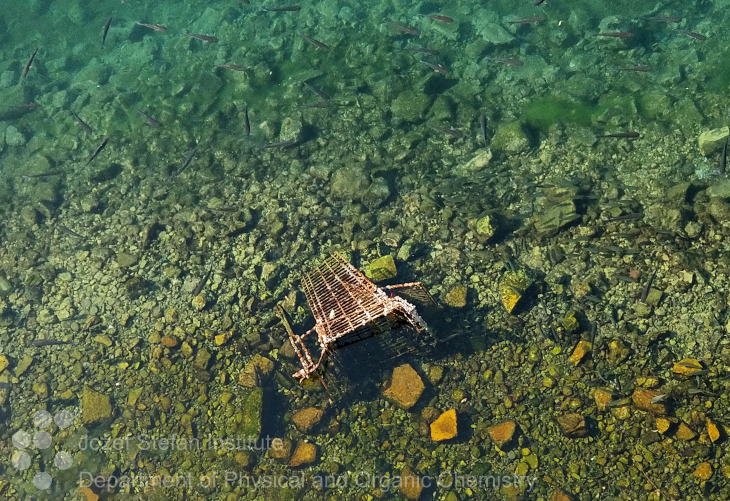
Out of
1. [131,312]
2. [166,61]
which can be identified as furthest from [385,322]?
[166,61]

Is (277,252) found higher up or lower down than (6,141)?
lower down

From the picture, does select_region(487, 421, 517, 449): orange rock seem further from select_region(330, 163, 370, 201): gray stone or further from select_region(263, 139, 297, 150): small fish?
select_region(263, 139, 297, 150): small fish

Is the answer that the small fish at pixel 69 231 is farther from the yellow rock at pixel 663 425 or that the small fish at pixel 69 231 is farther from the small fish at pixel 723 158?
the small fish at pixel 723 158

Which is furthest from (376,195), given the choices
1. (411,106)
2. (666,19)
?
(666,19)

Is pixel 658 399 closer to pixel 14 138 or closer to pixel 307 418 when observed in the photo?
pixel 307 418

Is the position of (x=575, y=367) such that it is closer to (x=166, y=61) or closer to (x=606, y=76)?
(x=606, y=76)

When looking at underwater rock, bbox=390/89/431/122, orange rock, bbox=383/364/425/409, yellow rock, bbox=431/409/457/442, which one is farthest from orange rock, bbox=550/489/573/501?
underwater rock, bbox=390/89/431/122
